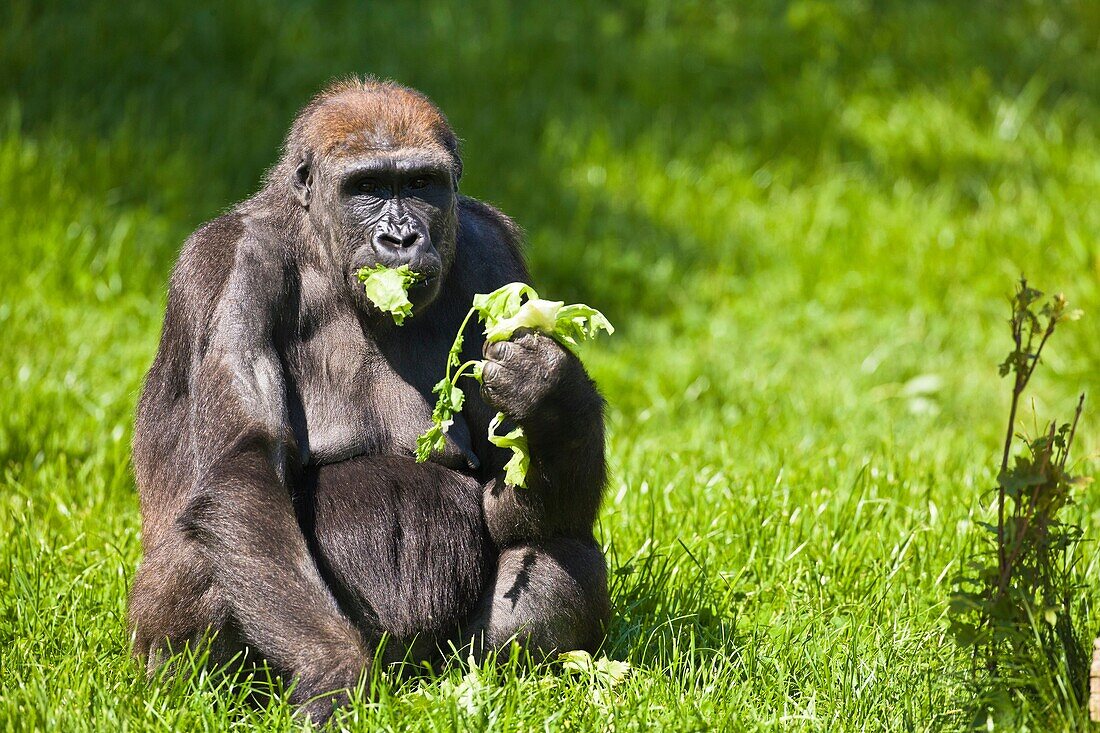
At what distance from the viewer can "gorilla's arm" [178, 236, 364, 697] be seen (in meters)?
3.95

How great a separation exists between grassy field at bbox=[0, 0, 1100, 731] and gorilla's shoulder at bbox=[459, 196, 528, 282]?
47.8 inches

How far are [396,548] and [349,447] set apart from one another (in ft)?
1.22

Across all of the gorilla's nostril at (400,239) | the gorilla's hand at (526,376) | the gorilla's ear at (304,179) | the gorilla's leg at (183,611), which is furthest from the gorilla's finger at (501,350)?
the gorilla's leg at (183,611)

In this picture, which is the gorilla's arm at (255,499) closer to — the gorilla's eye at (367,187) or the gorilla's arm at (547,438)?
the gorilla's eye at (367,187)

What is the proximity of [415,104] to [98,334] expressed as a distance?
12.6 feet

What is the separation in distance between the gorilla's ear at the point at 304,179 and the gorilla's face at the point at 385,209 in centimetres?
10

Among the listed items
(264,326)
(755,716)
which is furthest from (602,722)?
(264,326)

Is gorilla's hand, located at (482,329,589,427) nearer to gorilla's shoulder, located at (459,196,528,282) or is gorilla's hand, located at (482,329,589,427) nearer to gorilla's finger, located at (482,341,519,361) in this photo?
gorilla's finger, located at (482,341,519,361)

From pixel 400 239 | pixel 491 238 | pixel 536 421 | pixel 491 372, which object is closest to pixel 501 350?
pixel 491 372

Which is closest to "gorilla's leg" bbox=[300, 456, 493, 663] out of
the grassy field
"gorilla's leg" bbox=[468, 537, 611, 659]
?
"gorilla's leg" bbox=[468, 537, 611, 659]

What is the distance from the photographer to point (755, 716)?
3.90 m

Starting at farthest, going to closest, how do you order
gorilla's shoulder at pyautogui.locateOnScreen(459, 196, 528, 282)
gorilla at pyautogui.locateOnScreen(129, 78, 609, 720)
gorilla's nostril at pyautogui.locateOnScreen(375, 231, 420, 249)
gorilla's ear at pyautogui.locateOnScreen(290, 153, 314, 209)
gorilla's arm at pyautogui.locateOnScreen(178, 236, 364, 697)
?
gorilla's shoulder at pyautogui.locateOnScreen(459, 196, 528, 282) → gorilla's ear at pyautogui.locateOnScreen(290, 153, 314, 209) → gorilla's nostril at pyautogui.locateOnScreen(375, 231, 420, 249) → gorilla at pyautogui.locateOnScreen(129, 78, 609, 720) → gorilla's arm at pyautogui.locateOnScreen(178, 236, 364, 697)

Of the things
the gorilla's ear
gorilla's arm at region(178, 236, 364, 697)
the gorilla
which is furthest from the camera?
the gorilla's ear

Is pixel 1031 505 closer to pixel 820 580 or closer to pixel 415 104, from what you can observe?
pixel 820 580
